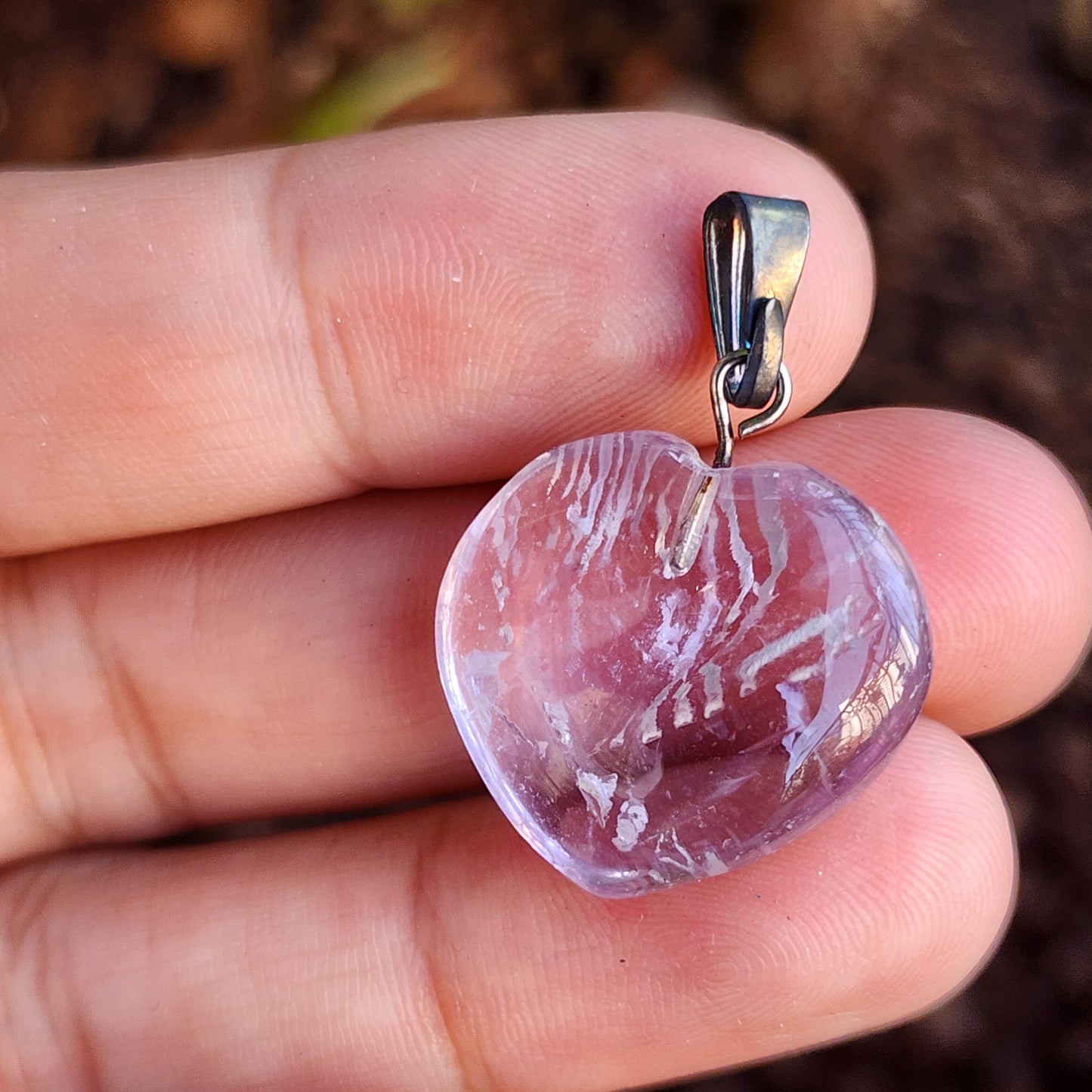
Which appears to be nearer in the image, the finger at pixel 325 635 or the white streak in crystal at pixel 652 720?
the white streak in crystal at pixel 652 720

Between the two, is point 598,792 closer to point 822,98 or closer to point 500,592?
point 500,592

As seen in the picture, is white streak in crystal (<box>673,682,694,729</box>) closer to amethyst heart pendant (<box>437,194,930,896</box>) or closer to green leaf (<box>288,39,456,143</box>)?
amethyst heart pendant (<box>437,194,930,896</box>)

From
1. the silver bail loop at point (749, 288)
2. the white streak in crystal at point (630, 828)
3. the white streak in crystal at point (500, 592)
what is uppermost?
the silver bail loop at point (749, 288)

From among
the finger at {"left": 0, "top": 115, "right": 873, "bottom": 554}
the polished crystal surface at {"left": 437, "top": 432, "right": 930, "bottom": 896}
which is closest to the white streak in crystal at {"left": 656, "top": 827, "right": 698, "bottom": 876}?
the polished crystal surface at {"left": 437, "top": 432, "right": 930, "bottom": 896}

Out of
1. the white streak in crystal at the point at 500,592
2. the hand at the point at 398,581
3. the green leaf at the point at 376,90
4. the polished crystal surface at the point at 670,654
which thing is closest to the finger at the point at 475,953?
the hand at the point at 398,581

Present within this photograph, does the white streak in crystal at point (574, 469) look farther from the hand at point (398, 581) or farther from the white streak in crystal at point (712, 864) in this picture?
the white streak in crystal at point (712, 864)

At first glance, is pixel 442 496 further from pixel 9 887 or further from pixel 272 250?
pixel 9 887

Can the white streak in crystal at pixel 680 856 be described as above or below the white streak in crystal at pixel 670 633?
below

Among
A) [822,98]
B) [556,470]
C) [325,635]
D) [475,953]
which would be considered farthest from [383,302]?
[822,98]
